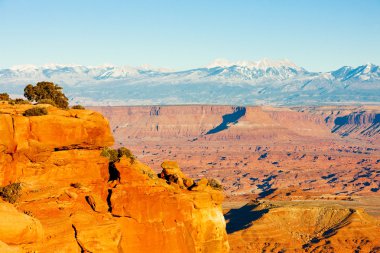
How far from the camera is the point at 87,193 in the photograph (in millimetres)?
31719

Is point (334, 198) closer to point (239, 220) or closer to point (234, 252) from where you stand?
point (239, 220)

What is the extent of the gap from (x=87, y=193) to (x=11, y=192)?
3.42 meters

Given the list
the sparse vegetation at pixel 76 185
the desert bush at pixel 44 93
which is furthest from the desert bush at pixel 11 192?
the desert bush at pixel 44 93

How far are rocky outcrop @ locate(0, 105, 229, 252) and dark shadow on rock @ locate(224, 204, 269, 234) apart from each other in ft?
221

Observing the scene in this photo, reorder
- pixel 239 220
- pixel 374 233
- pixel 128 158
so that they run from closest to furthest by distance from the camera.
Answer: pixel 128 158, pixel 374 233, pixel 239 220

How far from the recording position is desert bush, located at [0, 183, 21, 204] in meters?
29.6

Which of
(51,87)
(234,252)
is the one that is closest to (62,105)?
(51,87)

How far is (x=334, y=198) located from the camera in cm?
14662

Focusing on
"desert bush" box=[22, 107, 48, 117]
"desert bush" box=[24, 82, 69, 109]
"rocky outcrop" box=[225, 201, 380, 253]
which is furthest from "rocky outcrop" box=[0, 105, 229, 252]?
"rocky outcrop" box=[225, 201, 380, 253]

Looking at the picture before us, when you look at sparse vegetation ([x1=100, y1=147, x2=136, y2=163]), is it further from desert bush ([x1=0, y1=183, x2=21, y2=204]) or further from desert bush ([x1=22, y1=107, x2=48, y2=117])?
desert bush ([x1=0, y1=183, x2=21, y2=204])

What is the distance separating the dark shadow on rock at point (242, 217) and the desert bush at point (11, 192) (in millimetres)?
71277

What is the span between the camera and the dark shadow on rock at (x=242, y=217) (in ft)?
339

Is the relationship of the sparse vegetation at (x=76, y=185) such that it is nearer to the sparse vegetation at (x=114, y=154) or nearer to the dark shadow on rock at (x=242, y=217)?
the sparse vegetation at (x=114, y=154)

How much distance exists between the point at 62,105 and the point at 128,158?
1090 centimetres
